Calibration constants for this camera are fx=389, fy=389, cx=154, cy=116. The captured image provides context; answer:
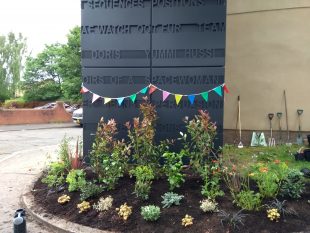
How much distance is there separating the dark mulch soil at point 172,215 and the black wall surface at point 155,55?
5.40 feet

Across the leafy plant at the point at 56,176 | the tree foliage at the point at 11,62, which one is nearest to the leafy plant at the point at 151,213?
the leafy plant at the point at 56,176

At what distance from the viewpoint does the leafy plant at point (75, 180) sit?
567 cm

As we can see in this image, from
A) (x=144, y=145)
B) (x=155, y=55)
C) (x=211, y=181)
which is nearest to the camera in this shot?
(x=211, y=181)

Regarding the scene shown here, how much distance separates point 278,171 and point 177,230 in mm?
1759

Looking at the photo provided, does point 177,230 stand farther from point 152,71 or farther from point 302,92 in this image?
point 302,92

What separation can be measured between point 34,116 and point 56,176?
21.4 metres

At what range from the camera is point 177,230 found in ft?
14.8

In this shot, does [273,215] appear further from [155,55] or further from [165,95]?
[155,55]

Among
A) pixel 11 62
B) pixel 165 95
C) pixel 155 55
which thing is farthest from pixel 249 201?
pixel 11 62

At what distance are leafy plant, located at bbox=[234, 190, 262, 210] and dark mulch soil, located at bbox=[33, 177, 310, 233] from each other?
8 centimetres

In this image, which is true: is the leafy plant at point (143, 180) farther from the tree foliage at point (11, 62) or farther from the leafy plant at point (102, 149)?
the tree foliage at point (11, 62)

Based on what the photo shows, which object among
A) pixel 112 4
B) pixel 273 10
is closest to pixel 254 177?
pixel 112 4

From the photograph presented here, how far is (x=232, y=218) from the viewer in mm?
4543

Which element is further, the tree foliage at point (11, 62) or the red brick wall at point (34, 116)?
the tree foliage at point (11, 62)
